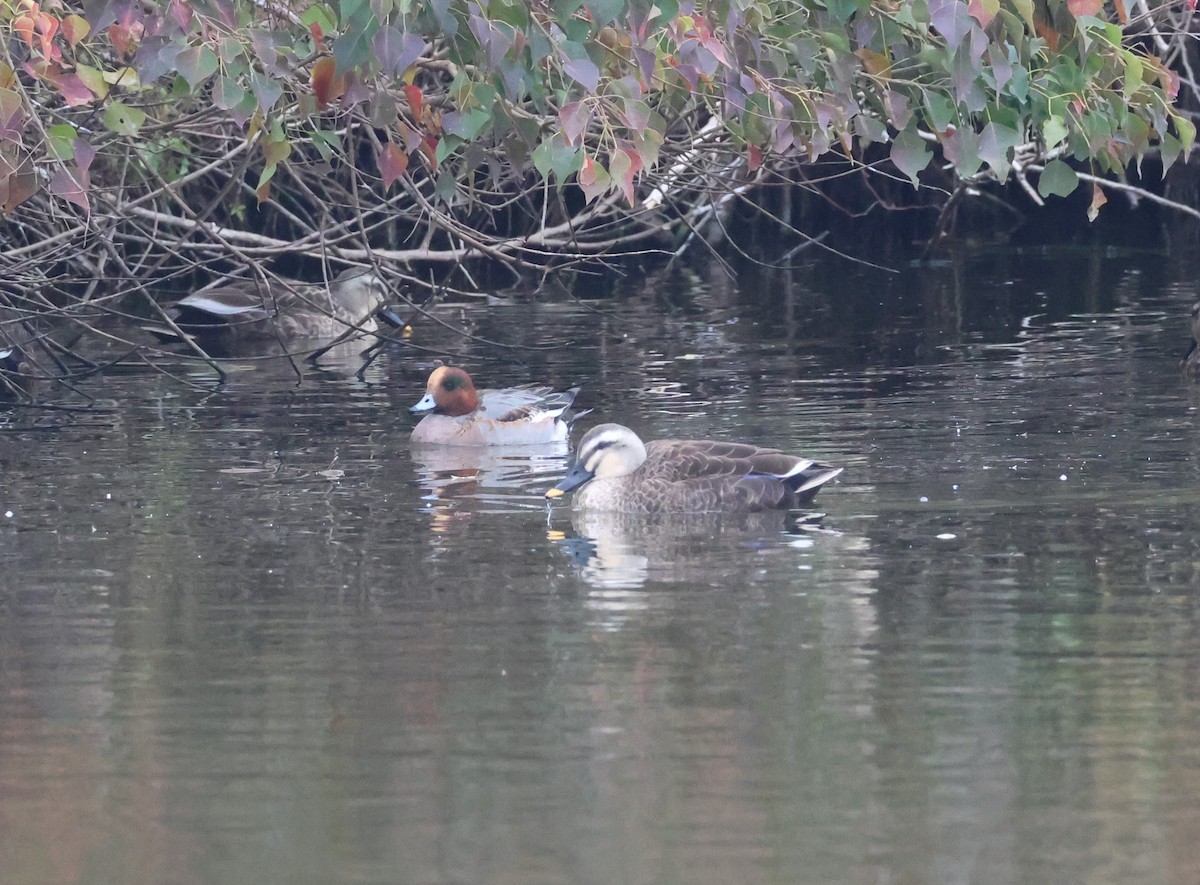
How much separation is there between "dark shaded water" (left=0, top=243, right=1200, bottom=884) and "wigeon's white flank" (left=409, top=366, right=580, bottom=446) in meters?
0.34

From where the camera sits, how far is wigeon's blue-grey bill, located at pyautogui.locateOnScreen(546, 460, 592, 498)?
9.23m

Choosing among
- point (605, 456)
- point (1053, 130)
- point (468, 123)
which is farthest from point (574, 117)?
point (1053, 130)

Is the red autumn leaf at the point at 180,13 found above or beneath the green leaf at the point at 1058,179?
above

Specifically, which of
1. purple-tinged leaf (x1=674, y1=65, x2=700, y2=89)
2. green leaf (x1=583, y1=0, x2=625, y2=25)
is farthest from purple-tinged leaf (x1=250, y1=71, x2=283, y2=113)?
purple-tinged leaf (x1=674, y1=65, x2=700, y2=89)

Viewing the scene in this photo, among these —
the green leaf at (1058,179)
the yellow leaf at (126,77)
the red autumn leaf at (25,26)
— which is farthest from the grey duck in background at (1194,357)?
the red autumn leaf at (25,26)

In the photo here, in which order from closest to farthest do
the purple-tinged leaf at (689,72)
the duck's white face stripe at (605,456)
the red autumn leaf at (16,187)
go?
the red autumn leaf at (16,187), the purple-tinged leaf at (689,72), the duck's white face stripe at (605,456)

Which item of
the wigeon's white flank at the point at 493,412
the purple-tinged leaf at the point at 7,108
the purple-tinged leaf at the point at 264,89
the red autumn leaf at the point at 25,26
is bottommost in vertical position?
the wigeon's white flank at the point at 493,412

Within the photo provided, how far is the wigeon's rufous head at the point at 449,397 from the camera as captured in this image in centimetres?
1159

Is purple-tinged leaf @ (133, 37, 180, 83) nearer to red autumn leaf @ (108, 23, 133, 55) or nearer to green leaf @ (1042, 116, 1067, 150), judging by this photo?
red autumn leaf @ (108, 23, 133, 55)

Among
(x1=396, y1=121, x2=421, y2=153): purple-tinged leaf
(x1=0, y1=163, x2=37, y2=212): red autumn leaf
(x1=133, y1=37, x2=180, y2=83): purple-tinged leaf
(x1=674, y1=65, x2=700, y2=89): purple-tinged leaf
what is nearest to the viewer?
(x1=133, y1=37, x2=180, y2=83): purple-tinged leaf

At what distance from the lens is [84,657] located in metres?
6.46

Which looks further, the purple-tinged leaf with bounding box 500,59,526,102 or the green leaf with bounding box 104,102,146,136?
the green leaf with bounding box 104,102,146,136

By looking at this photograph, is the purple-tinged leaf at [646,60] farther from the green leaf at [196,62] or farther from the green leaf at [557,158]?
the green leaf at [196,62]

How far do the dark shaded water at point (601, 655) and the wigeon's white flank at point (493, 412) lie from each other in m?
0.34
